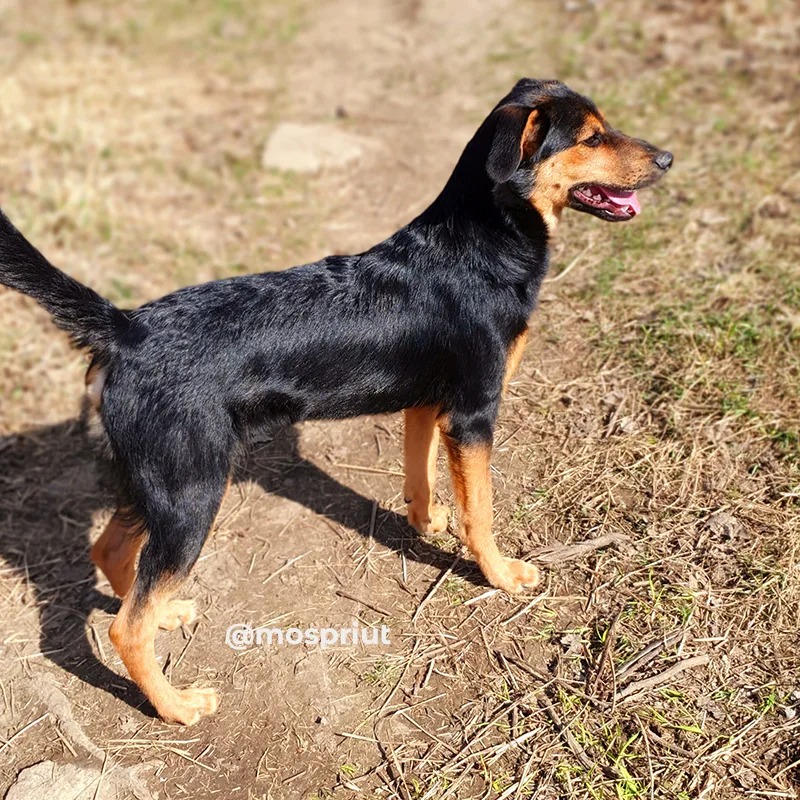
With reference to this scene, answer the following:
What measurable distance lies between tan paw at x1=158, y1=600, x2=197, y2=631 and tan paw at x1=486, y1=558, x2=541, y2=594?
1.60 meters

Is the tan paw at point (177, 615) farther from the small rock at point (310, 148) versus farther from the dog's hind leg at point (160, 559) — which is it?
the small rock at point (310, 148)

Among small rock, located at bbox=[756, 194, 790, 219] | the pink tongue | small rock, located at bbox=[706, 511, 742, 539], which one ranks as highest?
the pink tongue

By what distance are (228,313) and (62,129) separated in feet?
21.1

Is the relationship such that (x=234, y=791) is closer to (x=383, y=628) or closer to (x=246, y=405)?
(x=383, y=628)

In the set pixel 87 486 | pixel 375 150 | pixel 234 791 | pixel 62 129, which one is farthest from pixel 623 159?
pixel 62 129

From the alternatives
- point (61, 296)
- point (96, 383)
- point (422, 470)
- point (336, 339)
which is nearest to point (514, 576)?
point (422, 470)

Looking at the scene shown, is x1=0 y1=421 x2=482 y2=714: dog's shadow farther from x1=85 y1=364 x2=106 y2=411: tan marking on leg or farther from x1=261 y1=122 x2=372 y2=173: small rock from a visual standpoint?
x1=261 y1=122 x2=372 y2=173: small rock

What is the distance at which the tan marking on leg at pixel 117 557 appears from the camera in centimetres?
412

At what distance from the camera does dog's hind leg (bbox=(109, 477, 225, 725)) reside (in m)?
3.51

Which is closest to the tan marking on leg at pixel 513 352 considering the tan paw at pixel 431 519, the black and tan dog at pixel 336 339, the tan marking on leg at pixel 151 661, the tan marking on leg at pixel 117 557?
the black and tan dog at pixel 336 339

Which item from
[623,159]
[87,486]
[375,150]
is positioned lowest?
[87,486]

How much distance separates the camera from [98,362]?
11.6 ft

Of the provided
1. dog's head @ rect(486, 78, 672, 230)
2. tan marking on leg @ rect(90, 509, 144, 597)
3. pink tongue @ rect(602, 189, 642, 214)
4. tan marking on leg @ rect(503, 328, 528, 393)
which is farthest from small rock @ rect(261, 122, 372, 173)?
tan marking on leg @ rect(90, 509, 144, 597)

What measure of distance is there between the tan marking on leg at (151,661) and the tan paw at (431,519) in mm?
1384
